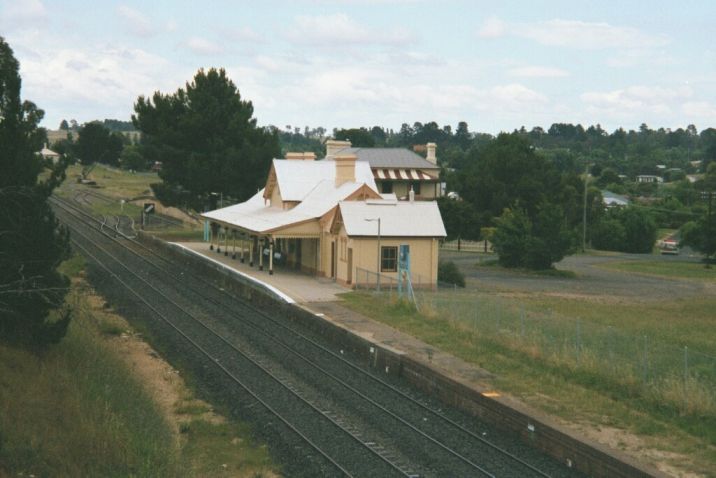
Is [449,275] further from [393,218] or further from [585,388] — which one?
[585,388]

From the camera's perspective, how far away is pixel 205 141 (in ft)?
224

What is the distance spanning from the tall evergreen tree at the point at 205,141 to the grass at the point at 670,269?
2752 centimetres

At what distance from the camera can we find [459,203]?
258ft

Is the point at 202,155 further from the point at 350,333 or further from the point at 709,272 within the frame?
the point at 350,333

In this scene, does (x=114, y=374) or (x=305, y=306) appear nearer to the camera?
(x=114, y=374)

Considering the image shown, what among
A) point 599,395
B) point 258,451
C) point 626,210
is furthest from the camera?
point 626,210

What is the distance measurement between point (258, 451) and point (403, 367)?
7320mm

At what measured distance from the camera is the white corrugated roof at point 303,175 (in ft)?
166

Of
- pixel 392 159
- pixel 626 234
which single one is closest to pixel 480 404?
pixel 626 234

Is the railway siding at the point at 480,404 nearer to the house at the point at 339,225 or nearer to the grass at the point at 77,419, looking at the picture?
the grass at the point at 77,419

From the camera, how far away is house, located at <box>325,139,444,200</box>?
305 feet

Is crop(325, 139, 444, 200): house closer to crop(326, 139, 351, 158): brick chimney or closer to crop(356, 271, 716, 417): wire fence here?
crop(326, 139, 351, 158): brick chimney

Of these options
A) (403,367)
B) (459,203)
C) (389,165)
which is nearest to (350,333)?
(403,367)

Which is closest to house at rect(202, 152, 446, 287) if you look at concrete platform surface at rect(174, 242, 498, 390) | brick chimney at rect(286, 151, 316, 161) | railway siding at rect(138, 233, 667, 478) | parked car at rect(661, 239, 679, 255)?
concrete platform surface at rect(174, 242, 498, 390)
